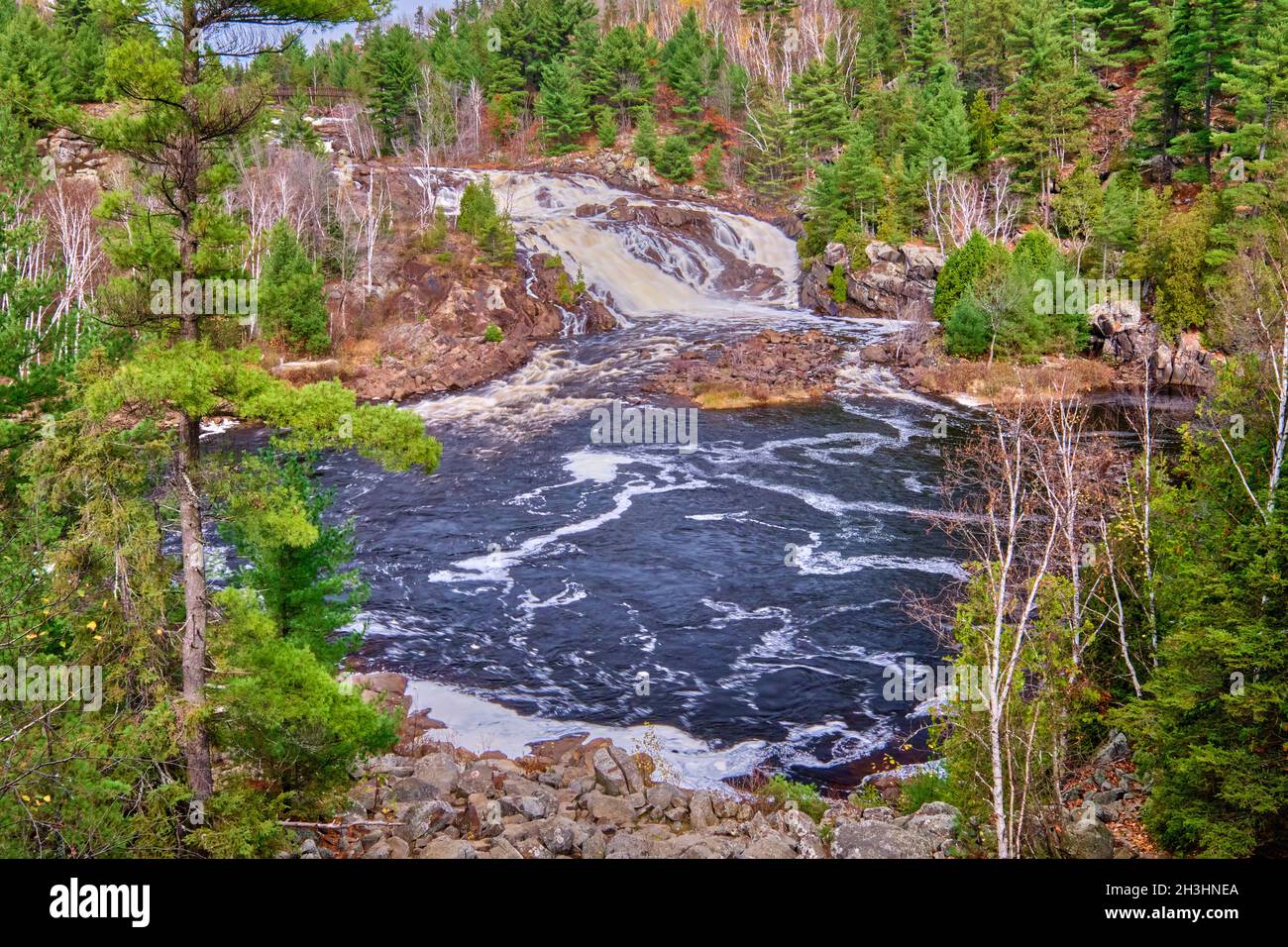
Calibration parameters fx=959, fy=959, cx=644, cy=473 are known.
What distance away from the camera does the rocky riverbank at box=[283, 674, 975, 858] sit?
13547 millimetres

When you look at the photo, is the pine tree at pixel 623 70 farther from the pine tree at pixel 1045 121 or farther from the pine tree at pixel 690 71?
the pine tree at pixel 1045 121

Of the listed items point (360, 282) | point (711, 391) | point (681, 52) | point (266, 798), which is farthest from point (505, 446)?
point (681, 52)

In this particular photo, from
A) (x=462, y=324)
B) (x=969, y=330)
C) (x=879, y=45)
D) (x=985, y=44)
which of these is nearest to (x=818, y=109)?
(x=985, y=44)

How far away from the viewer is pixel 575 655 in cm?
2366

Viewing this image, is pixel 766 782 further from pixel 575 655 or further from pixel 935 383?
pixel 935 383

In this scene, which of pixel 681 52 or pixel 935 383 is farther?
pixel 681 52

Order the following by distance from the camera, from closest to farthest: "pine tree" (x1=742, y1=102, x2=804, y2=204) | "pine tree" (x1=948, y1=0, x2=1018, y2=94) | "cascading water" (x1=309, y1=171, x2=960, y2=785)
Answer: "cascading water" (x1=309, y1=171, x2=960, y2=785)
"pine tree" (x1=948, y1=0, x2=1018, y2=94)
"pine tree" (x1=742, y1=102, x2=804, y2=204)

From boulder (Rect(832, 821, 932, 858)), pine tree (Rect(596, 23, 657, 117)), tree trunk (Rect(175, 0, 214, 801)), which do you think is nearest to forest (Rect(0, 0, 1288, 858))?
tree trunk (Rect(175, 0, 214, 801))

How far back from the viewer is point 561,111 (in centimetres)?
8769

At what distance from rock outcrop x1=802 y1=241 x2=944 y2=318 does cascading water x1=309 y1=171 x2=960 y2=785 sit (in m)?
10.4

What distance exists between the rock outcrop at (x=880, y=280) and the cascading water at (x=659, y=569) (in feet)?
34.2

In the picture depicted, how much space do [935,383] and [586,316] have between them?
2185 cm

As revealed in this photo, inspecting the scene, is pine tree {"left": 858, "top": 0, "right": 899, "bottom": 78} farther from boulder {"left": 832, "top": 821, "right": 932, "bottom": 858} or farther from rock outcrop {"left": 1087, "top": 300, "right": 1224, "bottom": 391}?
boulder {"left": 832, "top": 821, "right": 932, "bottom": 858}

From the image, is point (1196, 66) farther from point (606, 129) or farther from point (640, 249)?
point (606, 129)
